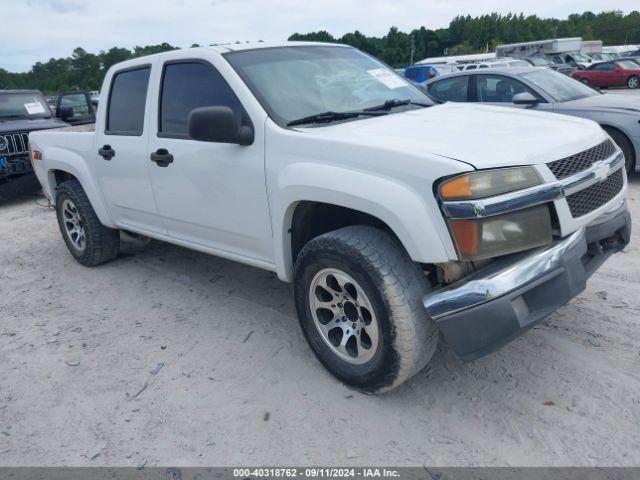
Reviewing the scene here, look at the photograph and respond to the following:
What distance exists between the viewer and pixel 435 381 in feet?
10.1

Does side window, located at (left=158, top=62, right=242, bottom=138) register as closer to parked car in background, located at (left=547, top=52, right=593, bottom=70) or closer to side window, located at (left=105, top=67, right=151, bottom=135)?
side window, located at (left=105, top=67, right=151, bottom=135)

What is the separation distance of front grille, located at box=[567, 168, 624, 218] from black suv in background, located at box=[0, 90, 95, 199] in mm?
8408

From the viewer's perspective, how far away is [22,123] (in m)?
9.18

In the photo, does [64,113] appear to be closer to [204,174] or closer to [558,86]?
[204,174]

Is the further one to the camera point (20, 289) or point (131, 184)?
point (20, 289)

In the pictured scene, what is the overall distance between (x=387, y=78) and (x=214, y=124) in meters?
1.53

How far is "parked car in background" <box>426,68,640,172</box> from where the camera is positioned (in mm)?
6777

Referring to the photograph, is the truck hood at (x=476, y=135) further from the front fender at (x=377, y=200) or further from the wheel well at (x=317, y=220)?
the wheel well at (x=317, y=220)

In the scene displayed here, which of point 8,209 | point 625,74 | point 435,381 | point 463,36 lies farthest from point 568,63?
point 463,36

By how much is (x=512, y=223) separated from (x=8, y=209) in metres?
8.34

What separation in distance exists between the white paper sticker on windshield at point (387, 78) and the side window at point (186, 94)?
3.53 ft

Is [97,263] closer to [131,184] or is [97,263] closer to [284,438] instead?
[131,184]

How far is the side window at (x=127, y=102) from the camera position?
4266 millimetres

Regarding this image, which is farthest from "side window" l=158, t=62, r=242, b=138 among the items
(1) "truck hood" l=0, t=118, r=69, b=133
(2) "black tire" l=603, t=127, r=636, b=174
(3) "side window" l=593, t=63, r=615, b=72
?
(3) "side window" l=593, t=63, r=615, b=72
